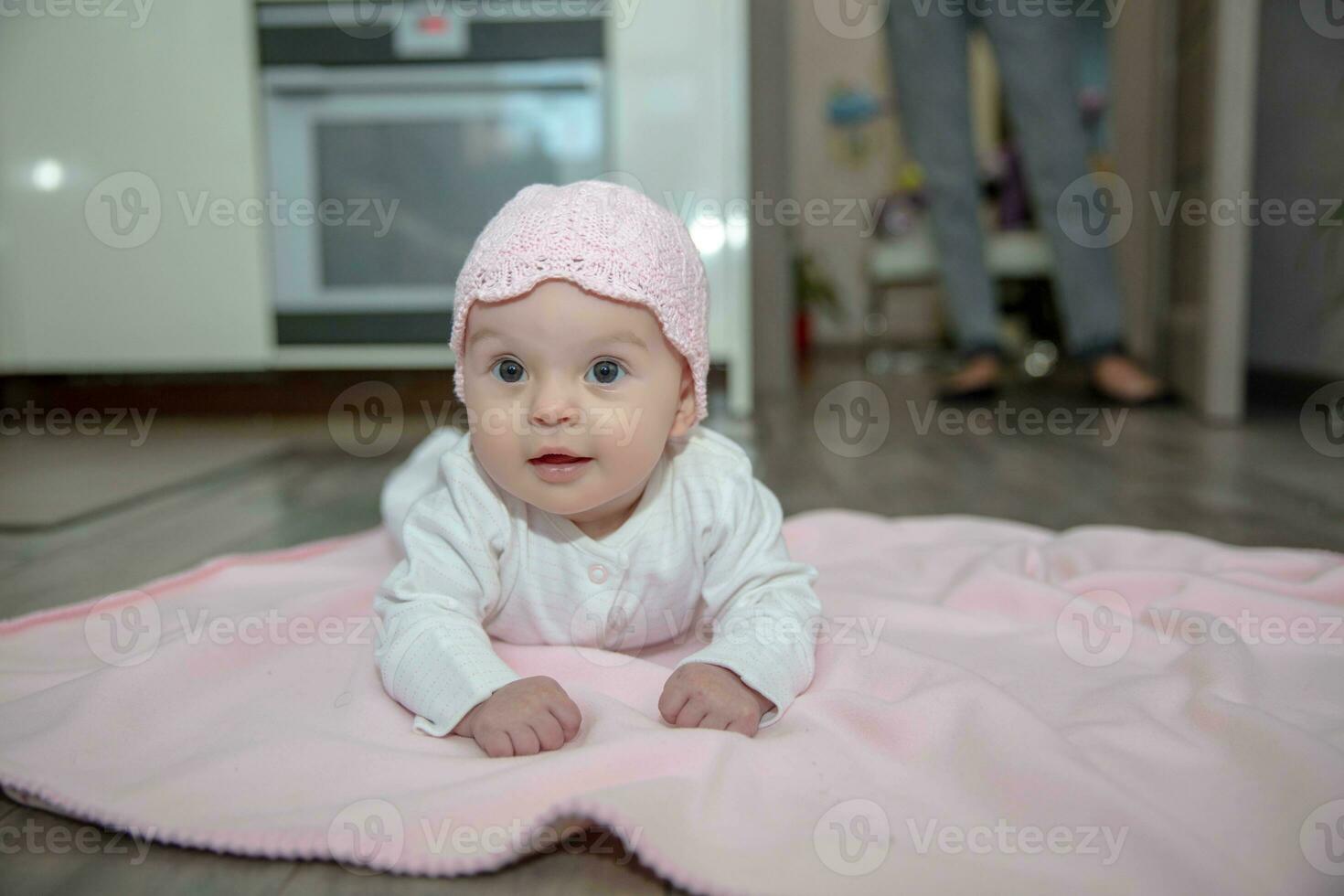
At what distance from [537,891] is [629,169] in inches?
73.6

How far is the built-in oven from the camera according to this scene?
7.25 feet

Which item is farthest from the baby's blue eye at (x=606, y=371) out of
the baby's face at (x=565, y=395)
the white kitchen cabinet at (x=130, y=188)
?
the white kitchen cabinet at (x=130, y=188)

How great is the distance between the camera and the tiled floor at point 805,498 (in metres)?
0.57

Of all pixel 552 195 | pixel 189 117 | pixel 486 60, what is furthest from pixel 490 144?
pixel 552 195

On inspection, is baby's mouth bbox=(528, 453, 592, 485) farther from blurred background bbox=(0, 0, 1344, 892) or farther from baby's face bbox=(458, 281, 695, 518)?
blurred background bbox=(0, 0, 1344, 892)

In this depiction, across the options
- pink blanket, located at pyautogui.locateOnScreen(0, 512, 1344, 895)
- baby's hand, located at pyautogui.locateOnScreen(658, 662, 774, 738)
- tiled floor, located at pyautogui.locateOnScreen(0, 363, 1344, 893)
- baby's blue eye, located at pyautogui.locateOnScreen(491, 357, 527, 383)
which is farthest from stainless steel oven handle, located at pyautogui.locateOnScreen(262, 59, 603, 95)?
baby's hand, located at pyautogui.locateOnScreen(658, 662, 774, 738)

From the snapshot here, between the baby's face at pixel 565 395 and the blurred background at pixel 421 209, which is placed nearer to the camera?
the baby's face at pixel 565 395

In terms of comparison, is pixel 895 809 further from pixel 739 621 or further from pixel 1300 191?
pixel 1300 191

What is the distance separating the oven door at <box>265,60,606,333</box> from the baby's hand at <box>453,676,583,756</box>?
171 cm

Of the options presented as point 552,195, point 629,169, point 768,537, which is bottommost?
point 768,537

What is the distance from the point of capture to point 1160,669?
2.67 feet

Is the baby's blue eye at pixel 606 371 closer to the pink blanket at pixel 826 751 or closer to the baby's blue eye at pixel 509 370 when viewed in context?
the baby's blue eye at pixel 509 370

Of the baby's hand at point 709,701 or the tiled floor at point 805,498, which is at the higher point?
the baby's hand at point 709,701

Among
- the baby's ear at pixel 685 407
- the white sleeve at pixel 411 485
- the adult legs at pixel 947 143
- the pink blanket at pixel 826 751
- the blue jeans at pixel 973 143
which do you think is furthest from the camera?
the adult legs at pixel 947 143
